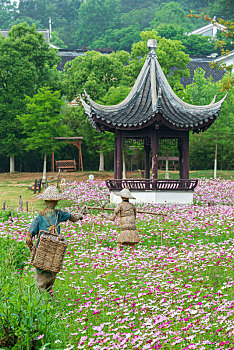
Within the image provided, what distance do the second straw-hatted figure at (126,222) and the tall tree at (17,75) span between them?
24.2 meters

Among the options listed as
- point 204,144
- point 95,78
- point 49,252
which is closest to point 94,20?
point 95,78

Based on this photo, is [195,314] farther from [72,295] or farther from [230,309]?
[72,295]

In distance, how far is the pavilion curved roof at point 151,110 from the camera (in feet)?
62.9

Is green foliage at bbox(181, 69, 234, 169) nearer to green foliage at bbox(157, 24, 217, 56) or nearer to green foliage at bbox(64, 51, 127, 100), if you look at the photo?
green foliage at bbox(64, 51, 127, 100)

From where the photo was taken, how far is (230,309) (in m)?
6.59

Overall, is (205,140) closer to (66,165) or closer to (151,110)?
(66,165)

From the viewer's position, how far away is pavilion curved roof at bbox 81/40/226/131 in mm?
19184

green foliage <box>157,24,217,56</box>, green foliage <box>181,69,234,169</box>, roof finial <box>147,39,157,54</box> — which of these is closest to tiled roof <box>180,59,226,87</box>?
green foliage <box>157,24,217,56</box>

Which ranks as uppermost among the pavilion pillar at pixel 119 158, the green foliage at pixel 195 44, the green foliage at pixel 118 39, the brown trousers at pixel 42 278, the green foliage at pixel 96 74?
the green foliage at pixel 118 39

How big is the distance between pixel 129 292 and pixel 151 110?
509 inches

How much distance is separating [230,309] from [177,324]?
0.82m

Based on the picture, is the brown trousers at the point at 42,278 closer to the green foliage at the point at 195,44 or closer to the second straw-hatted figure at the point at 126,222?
the second straw-hatted figure at the point at 126,222

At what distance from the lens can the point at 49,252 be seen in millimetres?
7336

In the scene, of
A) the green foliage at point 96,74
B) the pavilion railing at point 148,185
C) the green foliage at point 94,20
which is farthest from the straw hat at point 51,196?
the green foliage at point 94,20
